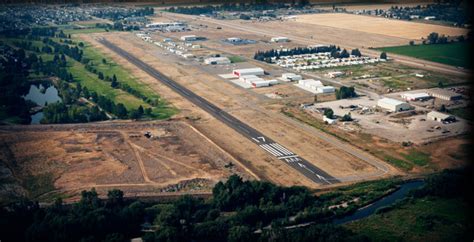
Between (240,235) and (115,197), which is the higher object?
(240,235)

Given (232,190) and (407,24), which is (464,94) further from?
(407,24)

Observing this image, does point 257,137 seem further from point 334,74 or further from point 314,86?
point 334,74

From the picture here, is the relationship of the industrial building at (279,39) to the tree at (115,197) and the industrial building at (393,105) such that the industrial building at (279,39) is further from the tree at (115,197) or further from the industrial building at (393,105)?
the tree at (115,197)

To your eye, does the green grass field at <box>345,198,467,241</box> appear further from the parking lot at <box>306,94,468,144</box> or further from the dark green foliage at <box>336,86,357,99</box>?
the dark green foliage at <box>336,86,357,99</box>

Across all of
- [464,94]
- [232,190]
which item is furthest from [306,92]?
[232,190]

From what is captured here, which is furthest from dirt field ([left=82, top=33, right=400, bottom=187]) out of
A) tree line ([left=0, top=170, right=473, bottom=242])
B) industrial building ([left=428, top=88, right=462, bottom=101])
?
industrial building ([left=428, top=88, right=462, bottom=101])

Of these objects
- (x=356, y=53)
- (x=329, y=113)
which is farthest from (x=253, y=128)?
(x=356, y=53)
